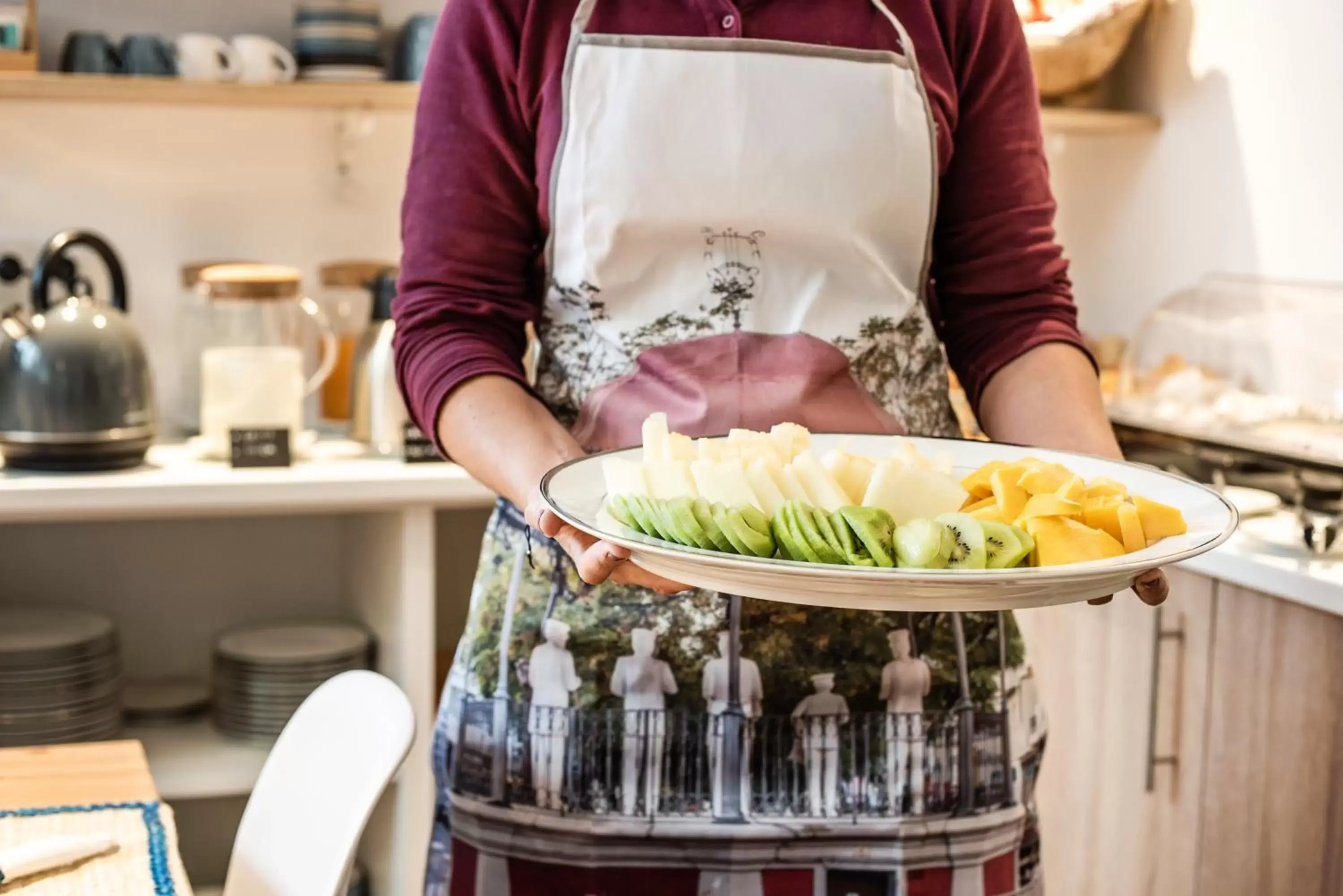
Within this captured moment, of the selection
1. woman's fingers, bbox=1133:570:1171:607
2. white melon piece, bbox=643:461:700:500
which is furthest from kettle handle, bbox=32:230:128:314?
woman's fingers, bbox=1133:570:1171:607

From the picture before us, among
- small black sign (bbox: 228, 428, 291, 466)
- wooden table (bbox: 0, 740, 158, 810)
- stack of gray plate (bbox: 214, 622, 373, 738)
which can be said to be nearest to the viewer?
wooden table (bbox: 0, 740, 158, 810)

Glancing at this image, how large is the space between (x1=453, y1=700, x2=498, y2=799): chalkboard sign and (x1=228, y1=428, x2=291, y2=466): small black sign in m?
1.04

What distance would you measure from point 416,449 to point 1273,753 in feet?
3.83

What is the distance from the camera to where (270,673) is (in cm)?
223

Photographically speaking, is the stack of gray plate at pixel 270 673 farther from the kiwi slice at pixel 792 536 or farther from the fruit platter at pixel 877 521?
the kiwi slice at pixel 792 536

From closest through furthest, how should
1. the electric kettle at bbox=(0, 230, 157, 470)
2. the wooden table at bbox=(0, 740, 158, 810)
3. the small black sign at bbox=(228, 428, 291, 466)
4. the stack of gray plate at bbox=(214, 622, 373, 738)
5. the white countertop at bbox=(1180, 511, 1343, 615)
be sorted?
the wooden table at bbox=(0, 740, 158, 810), the white countertop at bbox=(1180, 511, 1343, 615), the electric kettle at bbox=(0, 230, 157, 470), the small black sign at bbox=(228, 428, 291, 466), the stack of gray plate at bbox=(214, 622, 373, 738)

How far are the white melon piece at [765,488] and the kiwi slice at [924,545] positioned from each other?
8cm

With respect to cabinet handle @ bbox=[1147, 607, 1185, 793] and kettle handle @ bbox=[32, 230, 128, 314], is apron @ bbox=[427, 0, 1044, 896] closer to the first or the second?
cabinet handle @ bbox=[1147, 607, 1185, 793]

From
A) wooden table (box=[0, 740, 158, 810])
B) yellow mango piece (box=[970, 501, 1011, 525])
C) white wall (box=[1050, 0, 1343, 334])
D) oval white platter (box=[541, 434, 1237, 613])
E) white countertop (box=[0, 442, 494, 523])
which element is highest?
white wall (box=[1050, 0, 1343, 334])

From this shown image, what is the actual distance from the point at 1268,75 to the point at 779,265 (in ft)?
4.75

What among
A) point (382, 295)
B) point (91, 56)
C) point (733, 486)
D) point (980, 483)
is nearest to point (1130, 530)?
point (980, 483)

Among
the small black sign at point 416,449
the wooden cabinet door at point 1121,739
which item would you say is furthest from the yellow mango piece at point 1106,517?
the small black sign at point 416,449

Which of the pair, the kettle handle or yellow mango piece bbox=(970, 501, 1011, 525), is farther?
the kettle handle

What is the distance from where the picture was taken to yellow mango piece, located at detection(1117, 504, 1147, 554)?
2.87ft
